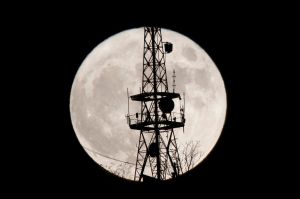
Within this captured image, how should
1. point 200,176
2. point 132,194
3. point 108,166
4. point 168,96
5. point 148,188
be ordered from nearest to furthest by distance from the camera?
point 132,194
point 148,188
point 200,176
point 168,96
point 108,166

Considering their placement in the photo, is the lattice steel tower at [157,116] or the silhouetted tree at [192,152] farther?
the silhouetted tree at [192,152]

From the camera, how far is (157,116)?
916 inches

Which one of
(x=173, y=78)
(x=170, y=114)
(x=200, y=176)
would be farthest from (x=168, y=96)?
(x=200, y=176)

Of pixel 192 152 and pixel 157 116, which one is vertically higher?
pixel 157 116

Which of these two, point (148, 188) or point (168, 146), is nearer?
point (148, 188)

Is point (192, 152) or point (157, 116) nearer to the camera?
point (157, 116)

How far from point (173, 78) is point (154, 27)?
394 cm

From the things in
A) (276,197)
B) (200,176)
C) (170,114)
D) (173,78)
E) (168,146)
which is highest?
(173,78)

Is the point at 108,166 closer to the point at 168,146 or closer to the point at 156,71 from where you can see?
the point at 168,146

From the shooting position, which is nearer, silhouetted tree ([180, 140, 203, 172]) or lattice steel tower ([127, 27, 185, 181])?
lattice steel tower ([127, 27, 185, 181])

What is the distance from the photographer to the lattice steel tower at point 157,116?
22719 millimetres

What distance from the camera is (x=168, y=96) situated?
22656mm

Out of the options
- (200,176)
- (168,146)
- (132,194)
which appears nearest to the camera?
(132,194)

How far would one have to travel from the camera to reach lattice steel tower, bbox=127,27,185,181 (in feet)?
74.5
